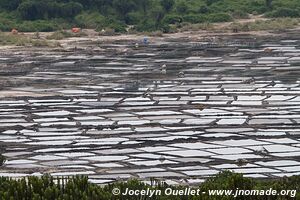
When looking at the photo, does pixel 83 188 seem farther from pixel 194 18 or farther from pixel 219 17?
pixel 219 17

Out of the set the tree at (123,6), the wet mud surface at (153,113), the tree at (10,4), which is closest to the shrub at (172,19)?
the tree at (123,6)

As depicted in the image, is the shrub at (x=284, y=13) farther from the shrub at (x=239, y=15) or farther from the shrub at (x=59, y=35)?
the shrub at (x=59, y=35)

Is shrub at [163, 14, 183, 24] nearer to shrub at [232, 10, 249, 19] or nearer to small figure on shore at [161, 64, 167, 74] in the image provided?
shrub at [232, 10, 249, 19]

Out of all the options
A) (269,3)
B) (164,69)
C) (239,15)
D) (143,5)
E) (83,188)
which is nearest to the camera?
(83,188)

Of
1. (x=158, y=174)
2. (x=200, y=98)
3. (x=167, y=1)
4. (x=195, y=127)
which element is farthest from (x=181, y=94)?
(x=167, y=1)

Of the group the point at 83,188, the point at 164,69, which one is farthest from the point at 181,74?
the point at 83,188

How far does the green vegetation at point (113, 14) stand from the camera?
38.7 m

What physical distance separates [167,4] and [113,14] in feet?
14.2

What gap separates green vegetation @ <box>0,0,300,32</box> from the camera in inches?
1524

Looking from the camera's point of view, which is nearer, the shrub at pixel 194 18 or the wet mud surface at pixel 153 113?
the wet mud surface at pixel 153 113

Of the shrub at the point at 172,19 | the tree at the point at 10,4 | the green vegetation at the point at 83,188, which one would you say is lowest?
the shrub at the point at 172,19

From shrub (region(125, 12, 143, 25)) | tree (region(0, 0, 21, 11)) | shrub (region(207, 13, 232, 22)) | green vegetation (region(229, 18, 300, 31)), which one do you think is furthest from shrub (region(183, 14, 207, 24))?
tree (region(0, 0, 21, 11))

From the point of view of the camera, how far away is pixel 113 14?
41.3 m

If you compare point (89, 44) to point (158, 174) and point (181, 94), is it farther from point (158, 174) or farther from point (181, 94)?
point (158, 174)
